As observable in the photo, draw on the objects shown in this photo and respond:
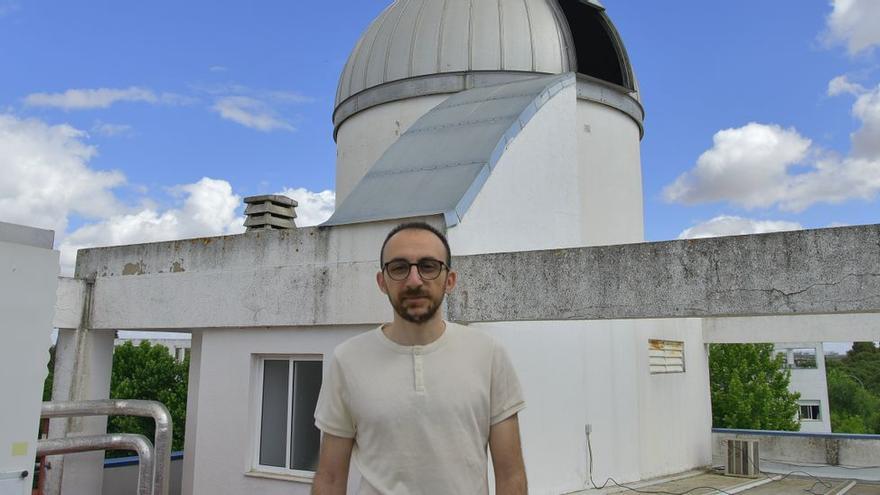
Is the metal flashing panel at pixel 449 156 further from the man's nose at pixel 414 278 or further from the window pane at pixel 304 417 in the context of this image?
the man's nose at pixel 414 278

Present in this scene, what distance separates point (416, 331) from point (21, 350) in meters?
3.34

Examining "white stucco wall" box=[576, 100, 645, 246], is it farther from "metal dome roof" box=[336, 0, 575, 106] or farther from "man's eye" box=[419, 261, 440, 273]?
"man's eye" box=[419, 261, 440, 273]

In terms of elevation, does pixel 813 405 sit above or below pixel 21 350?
below

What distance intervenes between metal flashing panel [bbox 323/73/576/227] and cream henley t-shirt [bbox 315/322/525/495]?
5.17 metres

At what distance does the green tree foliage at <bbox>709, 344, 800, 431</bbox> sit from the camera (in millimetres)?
32438

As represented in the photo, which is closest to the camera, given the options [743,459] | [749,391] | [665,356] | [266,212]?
[266,212]

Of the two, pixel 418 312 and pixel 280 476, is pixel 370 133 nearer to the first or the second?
pixel 280 476

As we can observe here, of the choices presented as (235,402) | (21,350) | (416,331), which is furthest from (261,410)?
(416,331)

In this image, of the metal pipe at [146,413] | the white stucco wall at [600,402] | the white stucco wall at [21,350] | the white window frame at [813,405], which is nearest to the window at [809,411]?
the white window frame at [813,405]

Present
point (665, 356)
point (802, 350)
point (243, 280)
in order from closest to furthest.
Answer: point (243, 280)
point (665, 356)
point (802, 350)

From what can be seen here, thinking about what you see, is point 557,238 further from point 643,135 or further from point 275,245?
point 643,135

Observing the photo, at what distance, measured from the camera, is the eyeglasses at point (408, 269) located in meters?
2.54

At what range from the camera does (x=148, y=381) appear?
3080 centimetres

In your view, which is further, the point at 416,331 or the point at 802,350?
the point at 802,350
